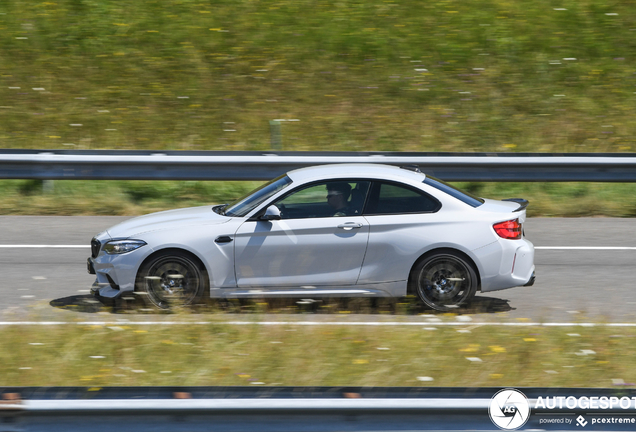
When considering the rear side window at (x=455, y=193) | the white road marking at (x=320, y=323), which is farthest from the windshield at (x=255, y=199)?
the rear side window at (x=455, y=193)

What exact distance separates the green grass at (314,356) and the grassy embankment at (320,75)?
921 cm

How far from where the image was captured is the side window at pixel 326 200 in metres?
7.25

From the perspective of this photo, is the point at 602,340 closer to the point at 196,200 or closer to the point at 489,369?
the point at 489,369

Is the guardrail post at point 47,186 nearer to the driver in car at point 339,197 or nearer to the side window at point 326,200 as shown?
the side window at point 326,200

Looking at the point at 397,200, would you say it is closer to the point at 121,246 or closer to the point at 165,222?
the point at 165,222

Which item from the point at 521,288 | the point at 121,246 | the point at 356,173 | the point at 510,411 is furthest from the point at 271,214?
the point at 510,411

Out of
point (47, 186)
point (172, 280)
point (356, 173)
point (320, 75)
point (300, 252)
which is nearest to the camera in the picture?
point (300, 252)

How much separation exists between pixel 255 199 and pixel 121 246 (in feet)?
4.47

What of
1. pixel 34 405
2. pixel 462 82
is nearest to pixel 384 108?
pixel 462 82

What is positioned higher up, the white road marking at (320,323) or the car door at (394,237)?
the car door at (394,237)

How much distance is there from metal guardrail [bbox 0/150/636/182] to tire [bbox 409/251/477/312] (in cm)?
452

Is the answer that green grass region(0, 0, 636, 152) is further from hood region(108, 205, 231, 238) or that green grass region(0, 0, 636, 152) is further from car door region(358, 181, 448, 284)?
car door region(358, 181, 448, 284)

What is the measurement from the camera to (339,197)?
24.0ft

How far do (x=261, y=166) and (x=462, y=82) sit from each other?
737 cm
